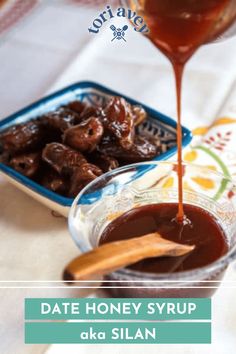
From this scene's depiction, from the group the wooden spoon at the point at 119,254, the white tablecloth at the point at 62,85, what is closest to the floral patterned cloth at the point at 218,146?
the white tablecloth at the point at 62,85

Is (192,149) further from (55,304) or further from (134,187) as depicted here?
(55,304)

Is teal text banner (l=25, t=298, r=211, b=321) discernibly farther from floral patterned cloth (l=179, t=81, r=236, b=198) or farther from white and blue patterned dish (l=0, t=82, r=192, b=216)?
floral patterned cloth (l=179, t=81, r=236, b=198)

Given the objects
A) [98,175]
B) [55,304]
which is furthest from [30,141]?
[55,304]

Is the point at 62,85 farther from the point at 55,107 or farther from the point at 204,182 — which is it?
the point at 204,182

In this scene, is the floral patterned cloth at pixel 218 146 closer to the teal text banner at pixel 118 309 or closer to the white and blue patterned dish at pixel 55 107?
the white and blue patterned dish at pixel 55 107

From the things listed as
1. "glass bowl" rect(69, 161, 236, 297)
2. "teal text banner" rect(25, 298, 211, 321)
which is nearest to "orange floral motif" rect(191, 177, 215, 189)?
"glass bowl" rect(69, 161, 236, 297)

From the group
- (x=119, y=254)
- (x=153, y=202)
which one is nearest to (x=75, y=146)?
(x=153, y=202)
